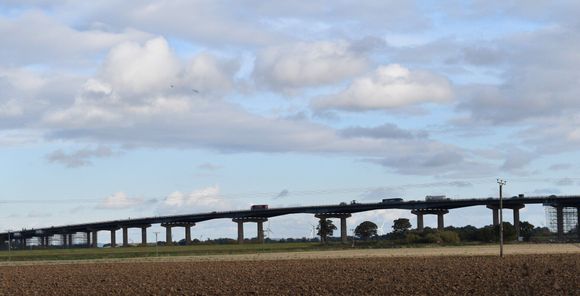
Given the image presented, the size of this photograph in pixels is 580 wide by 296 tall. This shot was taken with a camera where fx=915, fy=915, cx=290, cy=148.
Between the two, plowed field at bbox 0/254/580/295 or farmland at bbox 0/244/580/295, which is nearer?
plowed field at bbox 0/254/580/295

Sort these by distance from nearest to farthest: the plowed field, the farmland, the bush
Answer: the plowed field, the farmland, the bush

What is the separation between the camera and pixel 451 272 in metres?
63.1

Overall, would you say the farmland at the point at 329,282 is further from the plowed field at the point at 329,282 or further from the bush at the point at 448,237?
the bush at the point at 448,237

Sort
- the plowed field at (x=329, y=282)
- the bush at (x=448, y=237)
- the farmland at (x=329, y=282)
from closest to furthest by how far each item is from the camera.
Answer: the plowed field at (x=329, y=282)
the farmland at (x=329, y=282)
the bush at (x=448, y=237)

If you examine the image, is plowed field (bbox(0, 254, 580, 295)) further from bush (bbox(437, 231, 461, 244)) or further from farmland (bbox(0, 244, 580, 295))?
bush (bbox(437, 231, 461, 244))

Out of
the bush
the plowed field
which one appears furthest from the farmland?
the bush

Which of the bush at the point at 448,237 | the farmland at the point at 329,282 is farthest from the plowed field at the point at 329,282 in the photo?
the bush at the point at 448,237

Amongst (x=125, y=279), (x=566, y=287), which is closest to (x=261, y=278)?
(x=125, y=279)

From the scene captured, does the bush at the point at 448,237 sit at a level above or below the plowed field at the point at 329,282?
below

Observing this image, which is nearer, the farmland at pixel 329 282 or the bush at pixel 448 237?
the farmland at pixel 329 282

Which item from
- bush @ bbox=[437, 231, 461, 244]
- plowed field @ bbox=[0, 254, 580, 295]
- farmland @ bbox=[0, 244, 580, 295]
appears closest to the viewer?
plowed field @ bbox=[0, 254, 580, 295]

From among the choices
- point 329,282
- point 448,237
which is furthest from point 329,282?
point 448,237

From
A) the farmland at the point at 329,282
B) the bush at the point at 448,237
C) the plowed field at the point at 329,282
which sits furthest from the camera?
the bush at the point at 448,237

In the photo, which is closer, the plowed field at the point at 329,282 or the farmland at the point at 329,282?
the plowed field at the point at 329,282
